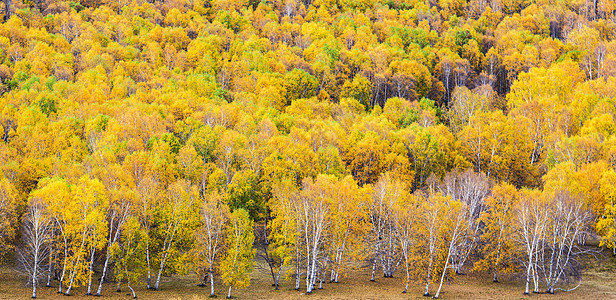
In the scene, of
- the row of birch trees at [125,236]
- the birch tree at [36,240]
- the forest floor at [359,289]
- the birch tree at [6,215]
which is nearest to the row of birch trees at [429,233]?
the forest floor at [359,289]

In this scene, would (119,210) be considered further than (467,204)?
No

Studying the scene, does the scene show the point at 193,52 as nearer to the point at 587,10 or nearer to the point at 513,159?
the point at 513,159

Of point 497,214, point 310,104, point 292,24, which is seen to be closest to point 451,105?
point 310,104

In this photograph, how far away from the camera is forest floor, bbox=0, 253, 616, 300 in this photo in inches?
2173

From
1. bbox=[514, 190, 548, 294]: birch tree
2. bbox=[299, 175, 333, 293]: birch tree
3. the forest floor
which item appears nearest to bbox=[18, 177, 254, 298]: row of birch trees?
the forest floor

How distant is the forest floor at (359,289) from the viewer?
5519 cm

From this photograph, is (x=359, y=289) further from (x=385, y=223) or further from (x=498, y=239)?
(x=498, y=239)

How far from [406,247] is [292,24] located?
15197 centimetres

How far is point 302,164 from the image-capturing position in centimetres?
8125

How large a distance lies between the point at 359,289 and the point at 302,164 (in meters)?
27.1

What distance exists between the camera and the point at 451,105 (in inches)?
5123

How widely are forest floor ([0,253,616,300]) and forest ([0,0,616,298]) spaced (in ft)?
3.46

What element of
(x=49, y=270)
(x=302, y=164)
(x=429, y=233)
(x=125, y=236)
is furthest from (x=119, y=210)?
(x=429, y=233)

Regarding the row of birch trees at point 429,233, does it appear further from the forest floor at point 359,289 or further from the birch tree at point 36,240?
the birch tree at point 36,240
